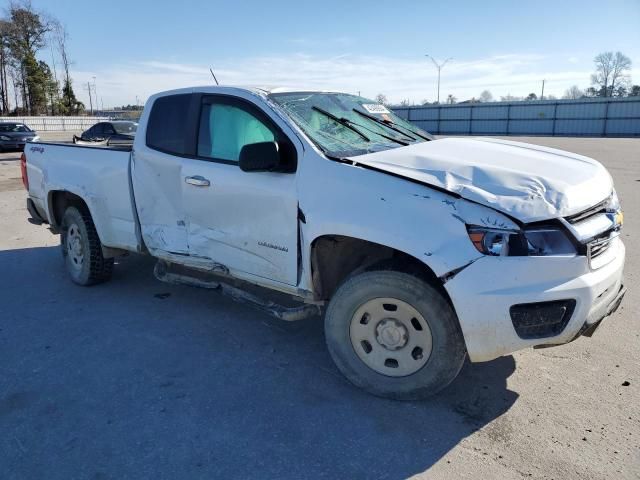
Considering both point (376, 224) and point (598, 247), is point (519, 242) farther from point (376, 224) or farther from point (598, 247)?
point (376, 224)

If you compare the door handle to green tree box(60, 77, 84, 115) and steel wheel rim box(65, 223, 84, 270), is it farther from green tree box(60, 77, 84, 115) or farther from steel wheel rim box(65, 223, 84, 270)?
green tree box(60, 77, 84, 115)

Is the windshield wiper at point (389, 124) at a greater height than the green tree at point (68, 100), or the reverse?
the green tree at point (68, 100)

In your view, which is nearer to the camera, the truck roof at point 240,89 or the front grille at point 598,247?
the front grille at point 598,247

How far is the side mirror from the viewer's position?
337 centimetres

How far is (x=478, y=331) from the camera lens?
281cm

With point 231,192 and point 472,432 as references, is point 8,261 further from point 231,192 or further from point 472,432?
point 472,432

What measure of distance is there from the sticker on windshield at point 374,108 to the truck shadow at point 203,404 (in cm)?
192

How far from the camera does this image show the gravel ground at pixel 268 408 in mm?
2660

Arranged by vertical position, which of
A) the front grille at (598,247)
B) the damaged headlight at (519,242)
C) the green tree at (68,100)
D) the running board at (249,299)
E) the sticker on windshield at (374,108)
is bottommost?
the running board at (249,299)

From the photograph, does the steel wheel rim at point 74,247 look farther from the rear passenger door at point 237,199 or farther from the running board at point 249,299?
the rear passenger door at point 237,199

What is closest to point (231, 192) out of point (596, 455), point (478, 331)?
point (478, 331)

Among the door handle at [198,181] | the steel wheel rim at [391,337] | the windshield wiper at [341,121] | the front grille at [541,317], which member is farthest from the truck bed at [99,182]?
the front grille at [541,317]

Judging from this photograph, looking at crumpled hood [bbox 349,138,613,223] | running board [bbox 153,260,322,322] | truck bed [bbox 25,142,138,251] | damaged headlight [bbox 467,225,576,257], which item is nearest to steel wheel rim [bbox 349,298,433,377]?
running board [bbox 153,260,322,322]

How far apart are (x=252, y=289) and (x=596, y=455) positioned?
318cm
